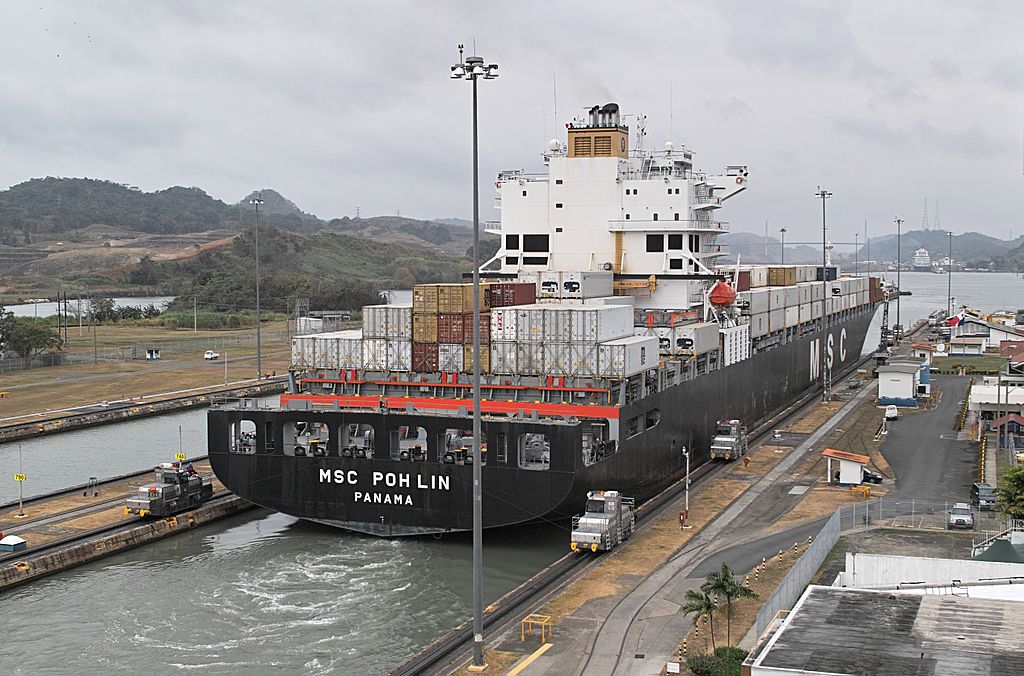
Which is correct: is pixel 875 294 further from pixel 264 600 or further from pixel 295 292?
pixel 264 600

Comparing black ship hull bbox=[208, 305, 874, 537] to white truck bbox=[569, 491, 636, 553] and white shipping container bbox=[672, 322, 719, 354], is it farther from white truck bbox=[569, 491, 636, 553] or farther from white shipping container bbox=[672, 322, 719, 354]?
white shipping container bbox=[672, 322, 719, 354]

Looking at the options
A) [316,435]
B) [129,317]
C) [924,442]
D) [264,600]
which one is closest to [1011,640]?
[264,600]

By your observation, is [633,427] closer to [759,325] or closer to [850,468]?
[850,468]

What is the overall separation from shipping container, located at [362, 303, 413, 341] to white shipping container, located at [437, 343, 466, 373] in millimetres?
1305

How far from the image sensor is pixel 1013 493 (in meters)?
31.1

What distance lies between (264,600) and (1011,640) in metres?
18.7

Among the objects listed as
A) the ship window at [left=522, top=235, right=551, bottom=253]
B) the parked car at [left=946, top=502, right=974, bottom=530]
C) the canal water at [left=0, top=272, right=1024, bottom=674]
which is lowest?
the canal water at [left=0, top=272, right=1024, bottom=674]

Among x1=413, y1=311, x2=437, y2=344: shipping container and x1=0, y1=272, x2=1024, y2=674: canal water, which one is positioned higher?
x1=413, y1=311, x2=437, y2=344: shipping container

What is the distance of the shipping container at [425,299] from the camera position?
→ 120ft

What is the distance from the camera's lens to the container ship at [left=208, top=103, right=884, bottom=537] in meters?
32.6

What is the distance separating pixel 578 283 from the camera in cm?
4472

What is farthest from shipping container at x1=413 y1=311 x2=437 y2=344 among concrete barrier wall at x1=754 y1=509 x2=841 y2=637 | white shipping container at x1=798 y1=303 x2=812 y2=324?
white shipping container at x1=798 y1=303 x2=812 y2=324

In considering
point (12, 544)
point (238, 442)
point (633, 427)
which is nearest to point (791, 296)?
point (633, 427)

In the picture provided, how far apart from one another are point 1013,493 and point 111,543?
88.0ft
